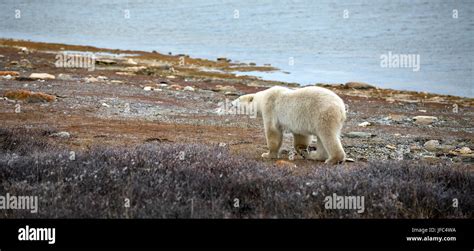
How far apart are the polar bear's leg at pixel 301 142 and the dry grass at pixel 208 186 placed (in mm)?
1947

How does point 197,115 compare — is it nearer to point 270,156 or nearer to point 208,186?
point 270,156

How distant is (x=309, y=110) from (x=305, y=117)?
160mm

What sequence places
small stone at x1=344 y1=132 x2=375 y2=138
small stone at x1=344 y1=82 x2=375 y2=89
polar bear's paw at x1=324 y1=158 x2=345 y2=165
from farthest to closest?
small stone at x1=344 y1=82 x2=375 y2=89 → small stone at x1=344 y1=132 x2=375 y2=138 → polar bear's paw at x1=324 y1=158 x2=345 y2=165

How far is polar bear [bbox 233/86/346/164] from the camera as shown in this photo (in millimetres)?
8320

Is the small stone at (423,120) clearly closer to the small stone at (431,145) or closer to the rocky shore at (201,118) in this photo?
the rocky shore at (201,118)

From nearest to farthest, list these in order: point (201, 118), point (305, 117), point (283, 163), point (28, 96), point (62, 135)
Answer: point (305, 117)
point (283, 163)
point (62, 135)
point (201, 118)
point (28, 96)

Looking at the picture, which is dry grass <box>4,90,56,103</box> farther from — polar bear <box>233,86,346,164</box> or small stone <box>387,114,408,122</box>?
small stone <box>387,114,408,122</box>

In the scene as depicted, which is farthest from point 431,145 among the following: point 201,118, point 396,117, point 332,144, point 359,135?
point 201,118

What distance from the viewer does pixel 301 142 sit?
32.0ft

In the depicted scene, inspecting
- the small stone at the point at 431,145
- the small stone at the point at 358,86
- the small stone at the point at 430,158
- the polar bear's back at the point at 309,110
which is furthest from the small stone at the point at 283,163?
the small stone at the point at 358,86

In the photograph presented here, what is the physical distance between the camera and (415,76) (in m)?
31.8

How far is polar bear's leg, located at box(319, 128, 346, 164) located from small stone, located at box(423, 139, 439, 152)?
153 inches

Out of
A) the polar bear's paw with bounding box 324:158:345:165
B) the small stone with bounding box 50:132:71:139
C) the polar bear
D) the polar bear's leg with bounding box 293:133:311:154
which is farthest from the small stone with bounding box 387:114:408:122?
the small stone with bounding box 50:132:71:139
